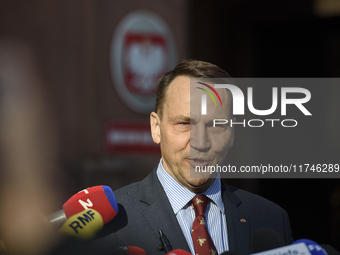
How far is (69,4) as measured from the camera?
485 centimetres

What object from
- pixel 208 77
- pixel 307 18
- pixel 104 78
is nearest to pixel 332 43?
pixel 307 18

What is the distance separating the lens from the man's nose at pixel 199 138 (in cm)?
177

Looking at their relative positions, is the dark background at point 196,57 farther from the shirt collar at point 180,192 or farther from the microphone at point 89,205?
the microphone at point 89,205

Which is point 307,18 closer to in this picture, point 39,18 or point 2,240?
point 39,18

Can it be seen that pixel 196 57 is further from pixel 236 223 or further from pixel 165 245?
pixel 165 245

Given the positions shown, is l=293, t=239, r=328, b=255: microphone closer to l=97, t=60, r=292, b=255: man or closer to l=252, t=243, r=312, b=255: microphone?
l=252, t=243, r=312, b=255: microphone

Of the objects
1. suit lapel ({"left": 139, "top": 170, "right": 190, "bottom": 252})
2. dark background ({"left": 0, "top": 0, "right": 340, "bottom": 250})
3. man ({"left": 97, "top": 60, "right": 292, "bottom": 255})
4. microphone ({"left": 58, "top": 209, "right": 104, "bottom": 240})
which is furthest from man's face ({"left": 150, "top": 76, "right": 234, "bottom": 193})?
dark background ({"left": 0, "top": 0, "right": 340, "bottom": 250})

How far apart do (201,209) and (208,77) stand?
0.62m

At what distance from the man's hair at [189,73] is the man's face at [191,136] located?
0.16ft

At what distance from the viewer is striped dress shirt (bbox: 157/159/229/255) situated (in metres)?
1.75

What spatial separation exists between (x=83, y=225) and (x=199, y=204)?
62 cm

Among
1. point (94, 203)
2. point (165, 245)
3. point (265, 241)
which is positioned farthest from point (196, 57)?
point (265, 241)

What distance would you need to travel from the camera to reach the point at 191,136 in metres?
1.79

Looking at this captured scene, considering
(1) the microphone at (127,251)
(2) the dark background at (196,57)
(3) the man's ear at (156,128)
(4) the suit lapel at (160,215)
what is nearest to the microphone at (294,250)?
(1) the microphone at (127,251)
